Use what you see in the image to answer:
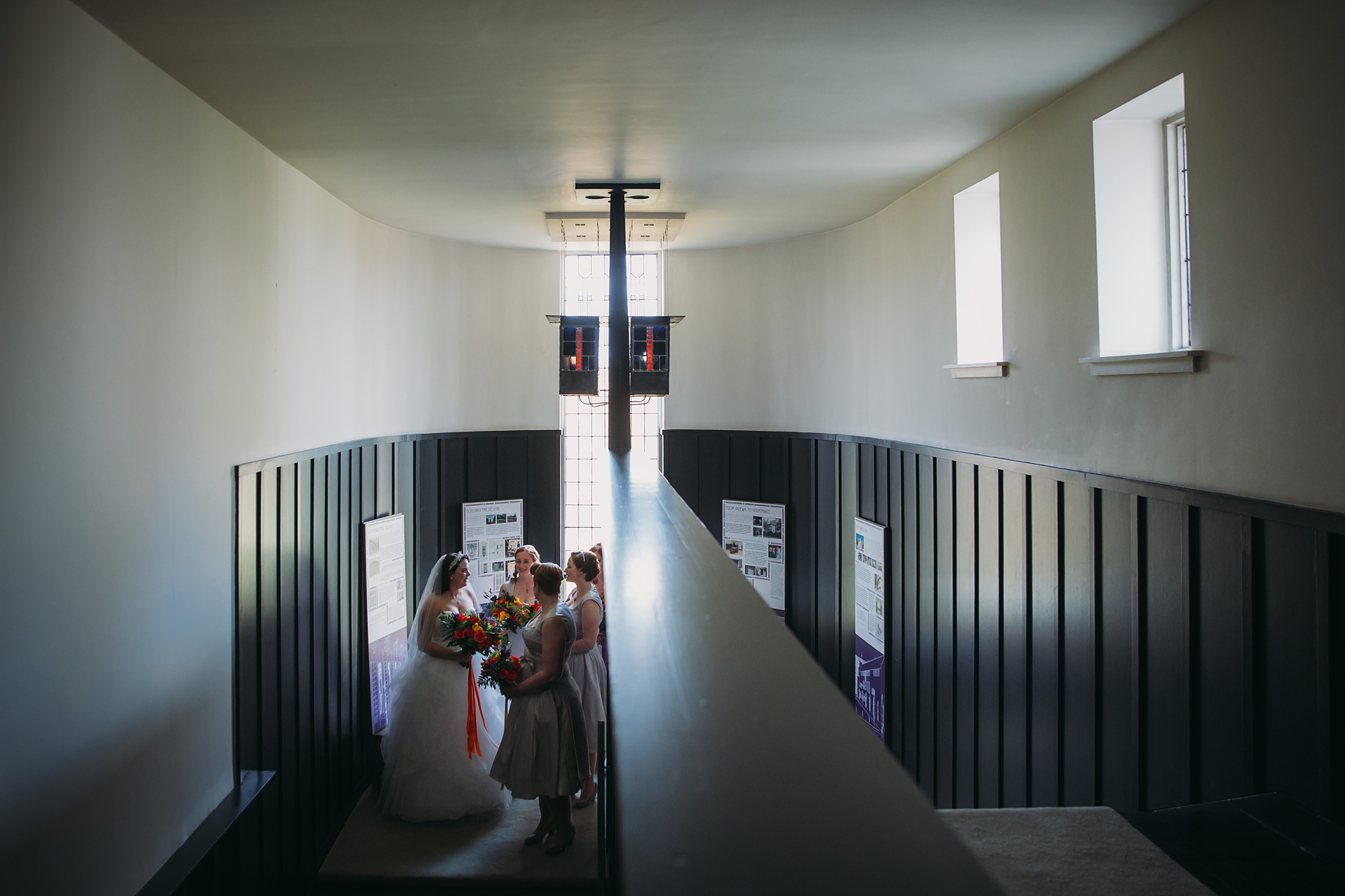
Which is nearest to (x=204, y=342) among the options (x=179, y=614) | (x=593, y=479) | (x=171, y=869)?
(x=179, y=614)

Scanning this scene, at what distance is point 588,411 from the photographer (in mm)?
9375

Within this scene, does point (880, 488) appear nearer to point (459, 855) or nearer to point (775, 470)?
point (775, 470)

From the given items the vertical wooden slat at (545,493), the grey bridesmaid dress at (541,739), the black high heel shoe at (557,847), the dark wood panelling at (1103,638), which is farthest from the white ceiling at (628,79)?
the black high heel shoe at (557,847)

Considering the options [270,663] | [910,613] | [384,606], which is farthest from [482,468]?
[910,613]

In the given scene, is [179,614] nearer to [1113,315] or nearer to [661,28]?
[661,28]

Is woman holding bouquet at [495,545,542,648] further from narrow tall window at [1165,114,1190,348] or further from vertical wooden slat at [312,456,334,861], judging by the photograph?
narrow tall window at [1165,114,1190,348]

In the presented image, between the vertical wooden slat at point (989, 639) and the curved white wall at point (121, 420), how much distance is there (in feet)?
14.3

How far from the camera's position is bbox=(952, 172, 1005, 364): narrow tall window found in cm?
555

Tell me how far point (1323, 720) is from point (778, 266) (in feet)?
22.5

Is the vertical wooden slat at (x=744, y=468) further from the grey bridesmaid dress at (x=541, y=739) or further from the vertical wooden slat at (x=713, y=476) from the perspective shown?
the grey bridesmaid dress at (x=541, y=739)

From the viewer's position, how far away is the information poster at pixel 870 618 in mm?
6482

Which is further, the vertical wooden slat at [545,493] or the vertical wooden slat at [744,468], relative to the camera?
the vertical wooden slat at [545,493]

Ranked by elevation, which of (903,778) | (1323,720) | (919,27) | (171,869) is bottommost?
(171,869)

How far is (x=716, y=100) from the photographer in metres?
4.30
